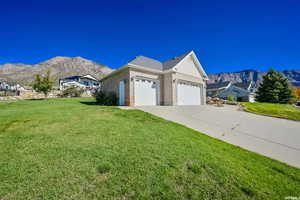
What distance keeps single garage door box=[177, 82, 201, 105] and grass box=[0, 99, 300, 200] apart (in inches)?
385

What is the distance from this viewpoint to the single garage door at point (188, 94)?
13.4m

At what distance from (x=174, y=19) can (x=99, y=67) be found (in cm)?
11388

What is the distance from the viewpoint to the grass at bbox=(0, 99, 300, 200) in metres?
1.98

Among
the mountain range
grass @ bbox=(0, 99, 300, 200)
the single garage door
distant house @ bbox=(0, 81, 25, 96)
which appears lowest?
grass @ bbox=(0, 99, 300, 200)

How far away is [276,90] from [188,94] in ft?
70.9

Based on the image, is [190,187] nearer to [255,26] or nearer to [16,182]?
[16,182]

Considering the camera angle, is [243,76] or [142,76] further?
[243,76]

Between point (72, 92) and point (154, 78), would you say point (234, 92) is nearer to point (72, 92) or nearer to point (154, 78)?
point (154, 78)

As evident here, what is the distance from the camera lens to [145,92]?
11.9 m

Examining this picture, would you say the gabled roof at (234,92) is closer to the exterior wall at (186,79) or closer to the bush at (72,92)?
the exterior wall at (186,79)

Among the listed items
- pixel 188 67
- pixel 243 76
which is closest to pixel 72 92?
pixel 188 67

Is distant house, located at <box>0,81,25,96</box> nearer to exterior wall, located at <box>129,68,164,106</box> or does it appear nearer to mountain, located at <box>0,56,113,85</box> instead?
exterior wall, located at <box>129,68,164,106</box>

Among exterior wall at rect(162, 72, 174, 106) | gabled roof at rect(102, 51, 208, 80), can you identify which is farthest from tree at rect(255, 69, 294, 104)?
exterior wall at rect(162, 72, 174, 106)

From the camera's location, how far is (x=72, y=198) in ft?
5.90
